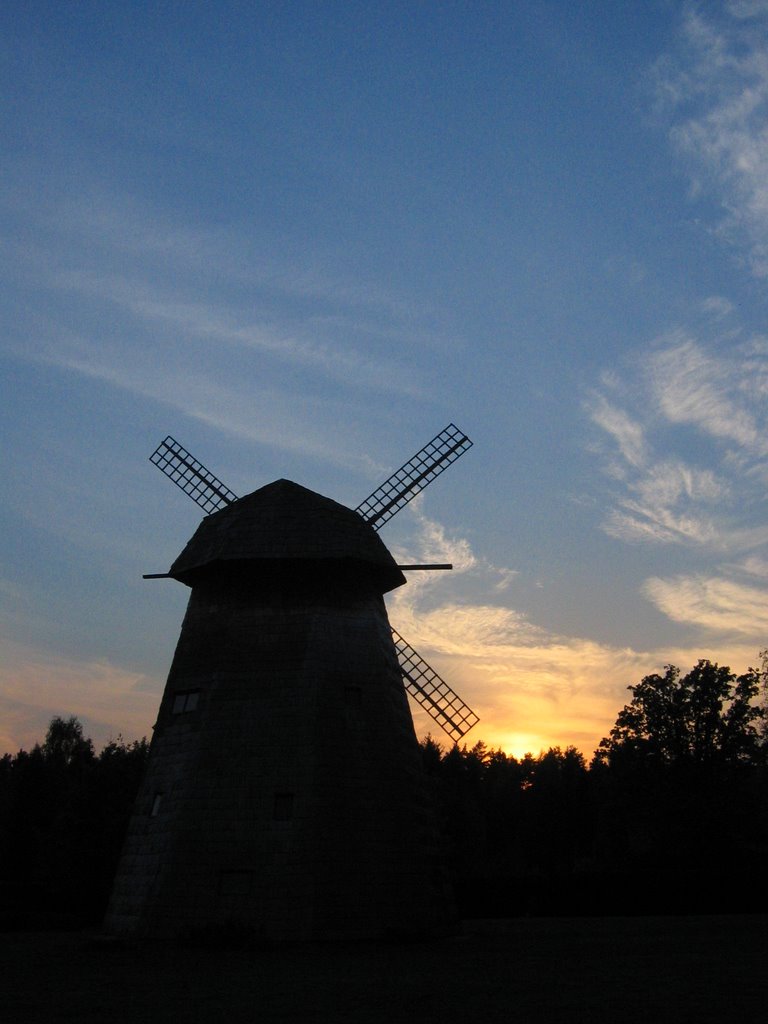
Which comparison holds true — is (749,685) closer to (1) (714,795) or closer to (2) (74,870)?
(1) (714,795)

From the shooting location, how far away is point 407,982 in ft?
54.4

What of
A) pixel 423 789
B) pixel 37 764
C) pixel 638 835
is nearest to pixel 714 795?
pixel 638 835

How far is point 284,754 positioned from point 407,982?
8.66m

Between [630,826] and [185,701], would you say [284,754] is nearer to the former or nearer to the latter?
[185,701]

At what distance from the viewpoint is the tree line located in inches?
1515

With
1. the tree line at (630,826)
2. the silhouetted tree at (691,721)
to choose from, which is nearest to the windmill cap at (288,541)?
the tree line at (630,826)

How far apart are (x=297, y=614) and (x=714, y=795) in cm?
2949

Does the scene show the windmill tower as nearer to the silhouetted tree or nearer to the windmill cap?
the windmill cap

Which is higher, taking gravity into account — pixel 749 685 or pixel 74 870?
pixel 749 685

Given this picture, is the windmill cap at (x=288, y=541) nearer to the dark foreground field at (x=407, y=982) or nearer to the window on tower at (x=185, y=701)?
the window on tower at (x=185, y=701)

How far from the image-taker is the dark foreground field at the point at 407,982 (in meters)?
13.4

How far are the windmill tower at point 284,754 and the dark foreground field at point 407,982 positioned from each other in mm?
1171

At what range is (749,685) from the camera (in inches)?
1946

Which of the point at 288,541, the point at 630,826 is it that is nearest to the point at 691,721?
the point at 630,826
